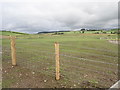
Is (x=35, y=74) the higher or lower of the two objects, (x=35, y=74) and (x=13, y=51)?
the lower

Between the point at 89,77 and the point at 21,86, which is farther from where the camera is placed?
the point at 89,77

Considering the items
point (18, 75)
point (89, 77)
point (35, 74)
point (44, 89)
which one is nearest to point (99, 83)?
point (89, 77)

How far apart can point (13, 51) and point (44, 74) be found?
2020mm

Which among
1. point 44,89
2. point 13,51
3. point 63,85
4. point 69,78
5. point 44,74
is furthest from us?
point 13,51

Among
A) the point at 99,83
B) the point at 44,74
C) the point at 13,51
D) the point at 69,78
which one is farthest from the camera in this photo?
the point at 13,51

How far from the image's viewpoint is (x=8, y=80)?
3.81 meters

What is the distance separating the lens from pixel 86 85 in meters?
3.63

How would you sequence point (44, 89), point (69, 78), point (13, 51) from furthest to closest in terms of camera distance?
point (13, 51) → point (69, 78) → point (44, 89)

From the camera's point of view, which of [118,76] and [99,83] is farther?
[118,76]

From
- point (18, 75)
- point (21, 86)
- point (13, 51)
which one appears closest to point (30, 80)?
point (21, 86)

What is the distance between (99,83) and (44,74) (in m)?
2.18

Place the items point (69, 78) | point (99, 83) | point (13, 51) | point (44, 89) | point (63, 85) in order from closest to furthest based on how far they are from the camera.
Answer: point (44, 89) → point (63, 85) → point (99, 83) → point (69, 78) → point (13, 51)

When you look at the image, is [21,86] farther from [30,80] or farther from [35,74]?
[35,74]

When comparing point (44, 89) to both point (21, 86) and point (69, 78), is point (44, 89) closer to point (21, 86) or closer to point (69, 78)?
point (21, 86)
